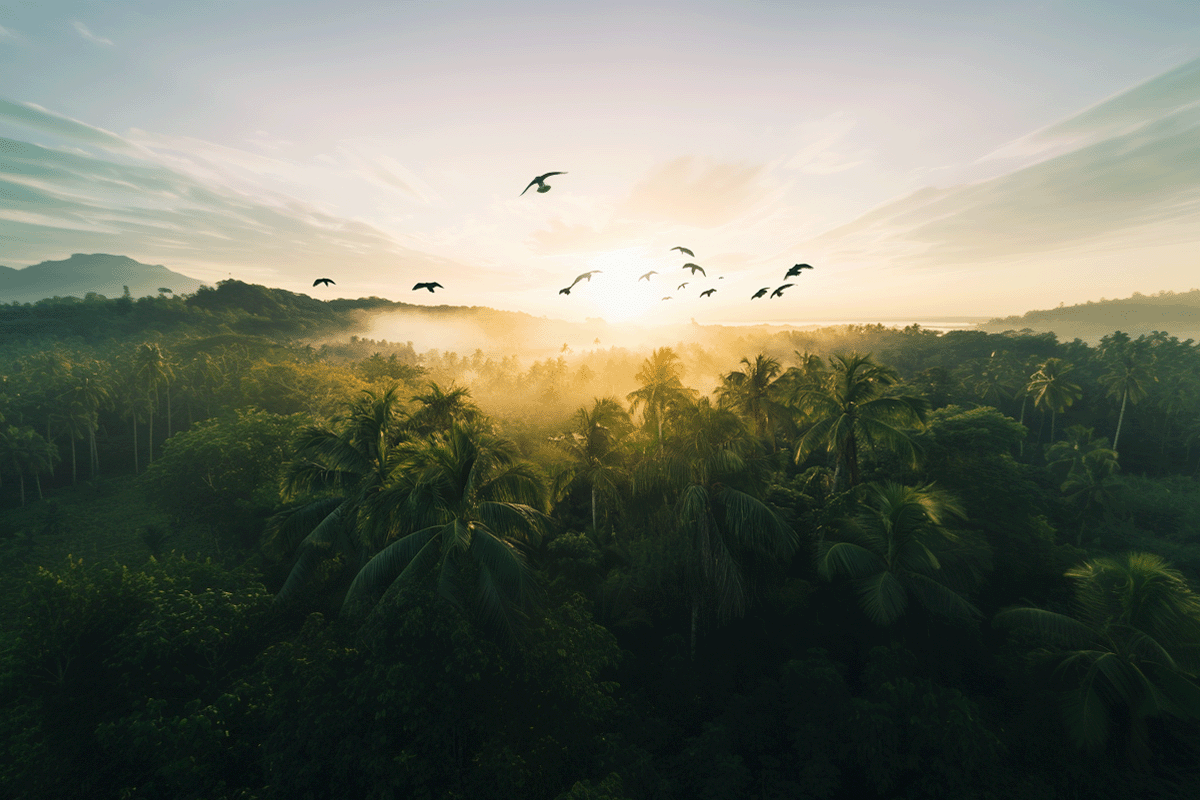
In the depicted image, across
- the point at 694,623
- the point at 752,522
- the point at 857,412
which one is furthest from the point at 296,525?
the point at 857,412

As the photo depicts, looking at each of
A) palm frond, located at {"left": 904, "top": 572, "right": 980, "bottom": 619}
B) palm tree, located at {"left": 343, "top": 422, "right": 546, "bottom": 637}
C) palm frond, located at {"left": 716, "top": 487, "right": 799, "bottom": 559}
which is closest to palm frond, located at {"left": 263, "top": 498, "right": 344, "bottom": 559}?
palm tree, located at {"left": 343, "top": 422, "right": 546, "bottom": 637}

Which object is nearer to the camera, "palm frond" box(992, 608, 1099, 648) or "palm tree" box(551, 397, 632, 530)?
"palm frond" box(992, 608, 1099, 648)

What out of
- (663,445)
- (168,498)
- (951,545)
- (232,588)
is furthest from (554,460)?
(168,498)

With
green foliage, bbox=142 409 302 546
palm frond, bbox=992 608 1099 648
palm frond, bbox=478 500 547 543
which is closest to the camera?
palm frond, bbox=992 608 1099 648

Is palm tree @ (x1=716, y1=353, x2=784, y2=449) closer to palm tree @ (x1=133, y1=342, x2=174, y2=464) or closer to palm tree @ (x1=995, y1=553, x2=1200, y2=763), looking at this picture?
palm tree @ (x1=995, y1=553, x2=1200, y2=763)

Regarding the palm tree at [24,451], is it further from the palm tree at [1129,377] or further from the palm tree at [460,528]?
the palm tree at [1129,377]

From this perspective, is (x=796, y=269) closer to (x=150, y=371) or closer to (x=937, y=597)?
(x=937, y=597)
